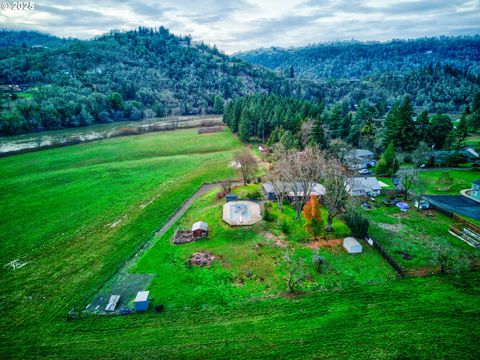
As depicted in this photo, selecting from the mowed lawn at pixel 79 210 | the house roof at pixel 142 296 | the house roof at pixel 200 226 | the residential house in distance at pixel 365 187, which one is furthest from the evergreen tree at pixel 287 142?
the house roof at pixel 142 296

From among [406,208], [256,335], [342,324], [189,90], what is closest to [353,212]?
[406,208]

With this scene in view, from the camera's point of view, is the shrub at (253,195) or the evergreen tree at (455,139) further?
the evergreen tree at (455,139)

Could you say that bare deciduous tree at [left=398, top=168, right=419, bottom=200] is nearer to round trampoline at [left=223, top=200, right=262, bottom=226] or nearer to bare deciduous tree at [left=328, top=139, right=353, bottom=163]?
bare deciduous tree at [left=328, top=139, right=353, bottom=163]

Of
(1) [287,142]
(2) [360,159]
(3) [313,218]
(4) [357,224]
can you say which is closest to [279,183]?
(3) [313,218]

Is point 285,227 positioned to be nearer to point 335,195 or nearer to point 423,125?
point 335,195

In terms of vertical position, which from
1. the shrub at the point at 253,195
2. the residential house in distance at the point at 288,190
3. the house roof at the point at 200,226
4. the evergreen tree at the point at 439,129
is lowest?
the house roof at the point at 200,226

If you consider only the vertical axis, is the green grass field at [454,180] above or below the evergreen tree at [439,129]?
below

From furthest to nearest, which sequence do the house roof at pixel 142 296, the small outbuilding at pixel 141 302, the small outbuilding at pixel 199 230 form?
the small outbuilding at pixel 199 230
the house roof at pixel 142 296
the small outbuilding at pixel 141 302

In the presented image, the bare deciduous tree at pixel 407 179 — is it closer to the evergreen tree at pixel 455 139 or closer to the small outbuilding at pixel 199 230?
the evergreen tree at pixel 455 139
